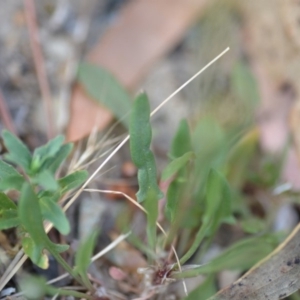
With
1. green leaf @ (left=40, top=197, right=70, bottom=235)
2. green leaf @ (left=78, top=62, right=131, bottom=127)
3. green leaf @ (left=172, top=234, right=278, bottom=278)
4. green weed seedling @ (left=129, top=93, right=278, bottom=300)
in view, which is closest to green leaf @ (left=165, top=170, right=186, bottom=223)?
green weed seedling @ (left=129, top=93, right=278, bottom=300)

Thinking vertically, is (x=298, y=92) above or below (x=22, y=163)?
below

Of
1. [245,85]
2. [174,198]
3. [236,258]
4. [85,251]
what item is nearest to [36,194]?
[85,251]

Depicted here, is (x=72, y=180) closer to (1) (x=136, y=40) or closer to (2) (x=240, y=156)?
(2) (x=240, y=156)

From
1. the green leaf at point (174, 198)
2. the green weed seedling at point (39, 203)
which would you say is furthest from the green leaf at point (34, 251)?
the green leaf at point (174, 198)

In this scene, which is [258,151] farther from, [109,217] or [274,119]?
[109,217]

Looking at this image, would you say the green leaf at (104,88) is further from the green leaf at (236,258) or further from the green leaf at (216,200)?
the green leaf at (236,258)

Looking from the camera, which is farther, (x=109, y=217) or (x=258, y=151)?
(x=258, y=151)

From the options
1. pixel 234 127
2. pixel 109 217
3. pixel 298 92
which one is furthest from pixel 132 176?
pixel 298 92
